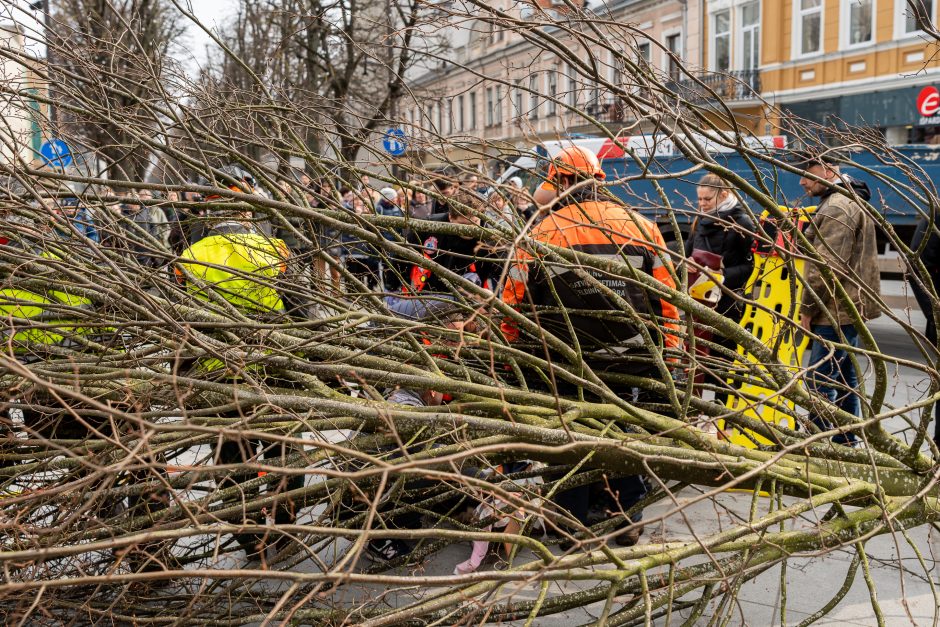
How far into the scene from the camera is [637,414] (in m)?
3.22

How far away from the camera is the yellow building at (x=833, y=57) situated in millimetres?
21531

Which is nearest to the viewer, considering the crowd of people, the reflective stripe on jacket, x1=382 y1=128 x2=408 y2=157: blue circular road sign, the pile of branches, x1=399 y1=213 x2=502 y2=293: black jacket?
the pile of branches

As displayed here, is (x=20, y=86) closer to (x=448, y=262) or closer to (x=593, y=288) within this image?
(x=448, y=262)

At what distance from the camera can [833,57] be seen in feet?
83.6

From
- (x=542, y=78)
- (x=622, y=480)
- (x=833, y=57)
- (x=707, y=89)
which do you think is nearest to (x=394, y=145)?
(x=542, y=78)

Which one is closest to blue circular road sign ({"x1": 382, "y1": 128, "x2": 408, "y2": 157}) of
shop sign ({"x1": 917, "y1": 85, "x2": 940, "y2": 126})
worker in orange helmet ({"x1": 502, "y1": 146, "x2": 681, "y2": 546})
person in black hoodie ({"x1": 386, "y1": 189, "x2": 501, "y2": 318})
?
person in black hoodie ({"x1": 386, "y1": 189, "x2": 501, "y2": 318})

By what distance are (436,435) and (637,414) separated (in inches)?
29.0

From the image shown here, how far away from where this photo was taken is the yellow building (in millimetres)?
21531

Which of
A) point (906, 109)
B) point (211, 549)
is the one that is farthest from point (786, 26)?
point (211, 549)

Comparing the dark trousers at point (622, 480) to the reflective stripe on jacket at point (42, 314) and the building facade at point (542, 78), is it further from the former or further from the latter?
the reflective stripe on jacket at point (42, 314)

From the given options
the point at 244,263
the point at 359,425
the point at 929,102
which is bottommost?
the point at 359,425

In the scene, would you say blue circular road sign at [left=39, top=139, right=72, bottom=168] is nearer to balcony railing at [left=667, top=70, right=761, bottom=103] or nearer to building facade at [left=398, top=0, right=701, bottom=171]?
building facade at [left=398, top=0, right=701, bottom=171]

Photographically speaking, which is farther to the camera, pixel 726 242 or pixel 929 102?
pixel 929 102

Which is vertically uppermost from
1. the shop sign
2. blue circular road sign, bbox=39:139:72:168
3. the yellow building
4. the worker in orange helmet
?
the yellow building
